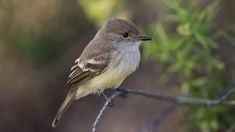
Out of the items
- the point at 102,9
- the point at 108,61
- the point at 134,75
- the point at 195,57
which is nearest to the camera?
the point at 108,61

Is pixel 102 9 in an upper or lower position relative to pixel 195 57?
upper

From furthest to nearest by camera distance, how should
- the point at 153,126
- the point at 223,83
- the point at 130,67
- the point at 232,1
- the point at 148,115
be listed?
the point at 148,115, the point at 232,1, the point at 223,83, the point at 153,126, the point at 130,67

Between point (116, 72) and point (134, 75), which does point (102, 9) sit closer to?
point (116, 72)

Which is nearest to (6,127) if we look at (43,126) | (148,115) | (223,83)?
(43,126)

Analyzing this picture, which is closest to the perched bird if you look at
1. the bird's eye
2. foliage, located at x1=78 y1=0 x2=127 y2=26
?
the bird's eye

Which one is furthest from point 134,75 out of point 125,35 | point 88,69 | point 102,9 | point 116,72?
point 116,72

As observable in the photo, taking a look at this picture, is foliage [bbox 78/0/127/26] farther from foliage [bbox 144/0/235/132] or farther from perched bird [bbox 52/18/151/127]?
Answer: perched bird [bbox 52/18/151/127]

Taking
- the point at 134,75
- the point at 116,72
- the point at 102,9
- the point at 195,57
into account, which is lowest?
the point at 134,75

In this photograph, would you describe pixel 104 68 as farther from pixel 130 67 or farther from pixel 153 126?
pixel 153 126
